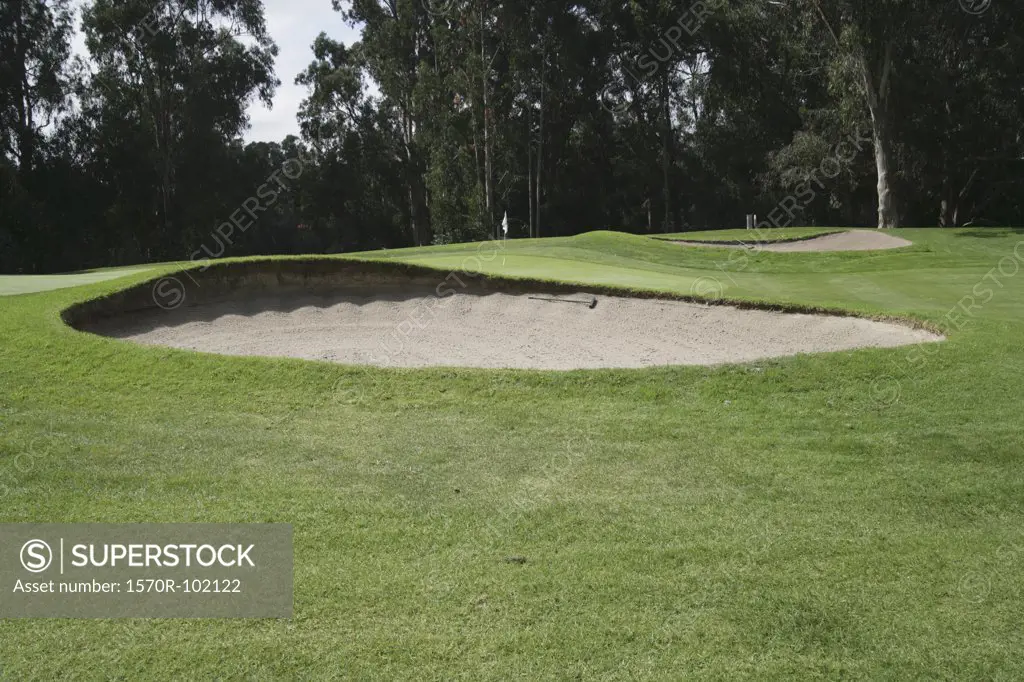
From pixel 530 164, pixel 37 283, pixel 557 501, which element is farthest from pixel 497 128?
pixel 557 501

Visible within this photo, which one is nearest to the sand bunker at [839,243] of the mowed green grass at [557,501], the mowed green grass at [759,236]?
the mowed green grass at [759,236]

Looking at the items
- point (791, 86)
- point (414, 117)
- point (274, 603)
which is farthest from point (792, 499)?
point (414, 117)

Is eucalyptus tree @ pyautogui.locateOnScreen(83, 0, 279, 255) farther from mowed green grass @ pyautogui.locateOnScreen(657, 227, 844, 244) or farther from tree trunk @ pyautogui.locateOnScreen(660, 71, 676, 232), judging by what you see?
mowed green grass @ pyautogui.locateOnScreen(657, 227, 844, 244)

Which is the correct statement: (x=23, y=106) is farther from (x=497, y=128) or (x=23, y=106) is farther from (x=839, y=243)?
(x=839, y=243)

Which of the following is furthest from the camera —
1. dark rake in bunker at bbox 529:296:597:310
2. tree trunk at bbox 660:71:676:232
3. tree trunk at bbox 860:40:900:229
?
tree trunk at bbox 660:71:676:232

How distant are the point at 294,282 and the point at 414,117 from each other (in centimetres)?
4096

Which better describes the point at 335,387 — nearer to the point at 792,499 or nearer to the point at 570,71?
the point at 792,499

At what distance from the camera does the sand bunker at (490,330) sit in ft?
34.0

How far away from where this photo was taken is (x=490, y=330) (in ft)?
39.0

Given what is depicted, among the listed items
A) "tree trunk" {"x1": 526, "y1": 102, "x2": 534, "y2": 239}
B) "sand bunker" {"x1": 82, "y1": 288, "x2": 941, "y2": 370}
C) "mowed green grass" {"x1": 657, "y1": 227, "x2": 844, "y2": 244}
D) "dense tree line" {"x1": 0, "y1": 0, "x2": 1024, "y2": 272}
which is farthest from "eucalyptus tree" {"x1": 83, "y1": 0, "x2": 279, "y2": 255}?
"sand bunker" {"x1": 82, "y1": 288, "x2": 941, "y2": 370}

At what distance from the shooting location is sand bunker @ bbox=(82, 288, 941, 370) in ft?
34.0

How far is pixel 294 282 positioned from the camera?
43.3 ft

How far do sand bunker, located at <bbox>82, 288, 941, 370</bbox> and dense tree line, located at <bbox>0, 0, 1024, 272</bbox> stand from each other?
25000mm

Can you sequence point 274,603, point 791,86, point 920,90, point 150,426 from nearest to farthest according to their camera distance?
point 274,603, point 150,426, point 920,90, point 791,86
